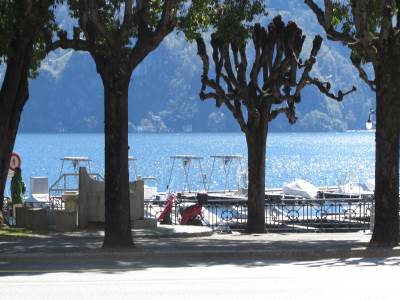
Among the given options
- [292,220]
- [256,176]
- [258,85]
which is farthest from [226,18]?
[292,220]

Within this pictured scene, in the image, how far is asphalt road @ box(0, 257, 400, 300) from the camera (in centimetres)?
1356

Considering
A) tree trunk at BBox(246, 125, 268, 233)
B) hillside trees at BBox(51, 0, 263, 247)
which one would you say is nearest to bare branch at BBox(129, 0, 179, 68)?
hillside trees at BBox(51, 0, 263, 247)

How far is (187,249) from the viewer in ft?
67.1

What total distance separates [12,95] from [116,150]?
627cm

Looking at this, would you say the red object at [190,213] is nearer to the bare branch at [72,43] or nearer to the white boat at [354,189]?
the bare branch at [72,43]

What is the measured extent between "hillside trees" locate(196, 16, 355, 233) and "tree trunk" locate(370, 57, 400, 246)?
7648 millimetres

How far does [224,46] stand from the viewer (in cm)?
2933

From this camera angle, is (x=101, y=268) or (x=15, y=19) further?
(x=15, y=19)

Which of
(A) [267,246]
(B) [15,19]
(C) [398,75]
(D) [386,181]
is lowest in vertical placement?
(A) [267,246]

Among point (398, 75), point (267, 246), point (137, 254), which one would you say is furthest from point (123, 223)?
point (398, 75)

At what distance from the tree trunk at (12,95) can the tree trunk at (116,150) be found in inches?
222

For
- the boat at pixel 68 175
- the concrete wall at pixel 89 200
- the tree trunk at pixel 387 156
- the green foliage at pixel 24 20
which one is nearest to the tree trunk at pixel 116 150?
the green foliage at pixel 24 20

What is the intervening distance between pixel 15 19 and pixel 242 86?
876 cm

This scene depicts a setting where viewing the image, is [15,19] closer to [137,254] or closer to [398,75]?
[137,254]
